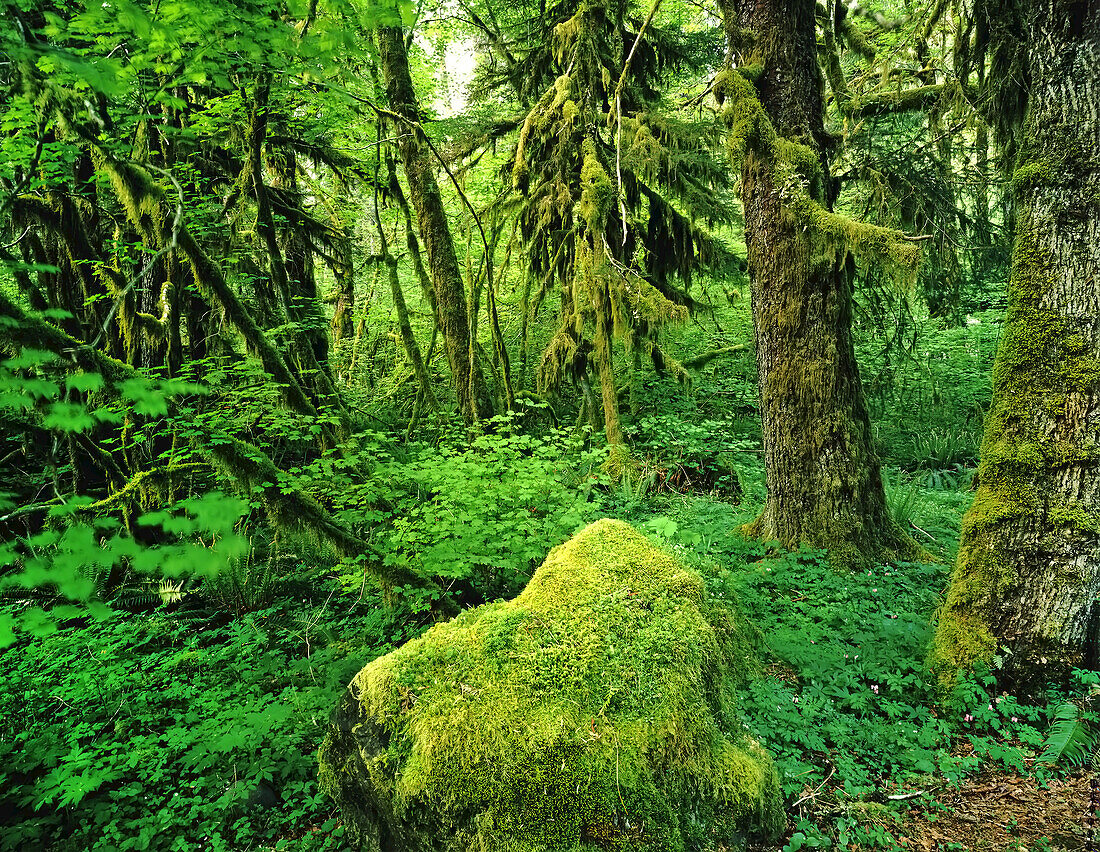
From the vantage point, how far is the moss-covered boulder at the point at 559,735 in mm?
1822

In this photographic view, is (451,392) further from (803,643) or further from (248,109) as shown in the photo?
(803,643)

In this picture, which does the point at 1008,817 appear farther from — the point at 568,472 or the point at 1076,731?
the point at 568,472

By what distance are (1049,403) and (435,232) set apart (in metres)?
6.53

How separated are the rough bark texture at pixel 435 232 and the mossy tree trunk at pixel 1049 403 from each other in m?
5.45

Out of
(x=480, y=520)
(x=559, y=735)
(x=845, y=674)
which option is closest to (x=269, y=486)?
(x=480, y=520)

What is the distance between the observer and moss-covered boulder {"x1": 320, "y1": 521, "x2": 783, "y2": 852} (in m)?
1.82

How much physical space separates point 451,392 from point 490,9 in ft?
20.7

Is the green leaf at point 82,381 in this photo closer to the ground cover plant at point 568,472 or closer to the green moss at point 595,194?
the ground cover plant at point 568,472

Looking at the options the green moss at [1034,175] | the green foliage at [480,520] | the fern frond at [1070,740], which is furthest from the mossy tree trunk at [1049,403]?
the green foliage at [480,520]

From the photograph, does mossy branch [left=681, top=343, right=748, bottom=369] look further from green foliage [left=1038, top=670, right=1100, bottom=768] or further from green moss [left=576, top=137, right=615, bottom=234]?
green foliage [left=1038, top=670, right=1100, bottom=768]

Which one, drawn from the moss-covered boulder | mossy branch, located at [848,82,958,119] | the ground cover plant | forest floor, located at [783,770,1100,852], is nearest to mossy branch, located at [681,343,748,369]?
the ground cover plant

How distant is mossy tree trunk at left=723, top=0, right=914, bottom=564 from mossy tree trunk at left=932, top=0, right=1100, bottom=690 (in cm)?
130

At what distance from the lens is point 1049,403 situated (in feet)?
9.92

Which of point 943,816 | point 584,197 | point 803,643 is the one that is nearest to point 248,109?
point 584,197
